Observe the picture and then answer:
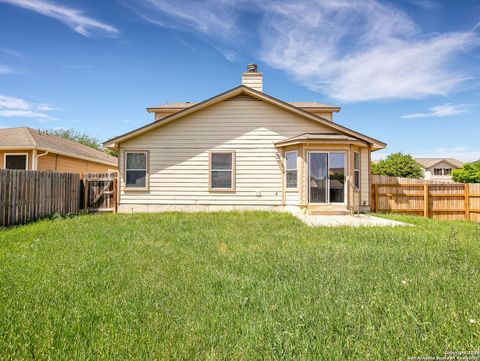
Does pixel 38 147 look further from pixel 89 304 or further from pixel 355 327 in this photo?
pixel 355 327

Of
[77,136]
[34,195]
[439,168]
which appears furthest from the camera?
[439,168]

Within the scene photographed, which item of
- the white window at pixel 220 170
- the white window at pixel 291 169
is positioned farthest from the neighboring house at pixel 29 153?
the white window at pixel 291 169

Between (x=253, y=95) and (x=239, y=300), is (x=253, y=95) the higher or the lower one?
the higher one

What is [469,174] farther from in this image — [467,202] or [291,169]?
[291,169]

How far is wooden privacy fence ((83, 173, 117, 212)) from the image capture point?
13.1m

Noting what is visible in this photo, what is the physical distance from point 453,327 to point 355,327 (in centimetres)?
89

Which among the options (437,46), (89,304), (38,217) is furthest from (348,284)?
(437,46)

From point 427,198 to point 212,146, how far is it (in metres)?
10.3

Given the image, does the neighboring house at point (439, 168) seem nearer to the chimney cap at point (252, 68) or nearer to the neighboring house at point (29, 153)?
the chimney cap at point (252, 68)

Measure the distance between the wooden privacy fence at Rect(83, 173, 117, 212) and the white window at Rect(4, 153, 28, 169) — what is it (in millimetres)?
5760

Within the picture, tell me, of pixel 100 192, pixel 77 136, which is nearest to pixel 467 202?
pixel 100 192

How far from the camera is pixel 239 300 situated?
10.5ft

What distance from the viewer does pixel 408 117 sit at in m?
25.8

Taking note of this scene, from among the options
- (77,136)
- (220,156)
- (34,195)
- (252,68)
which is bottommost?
(34,195)
